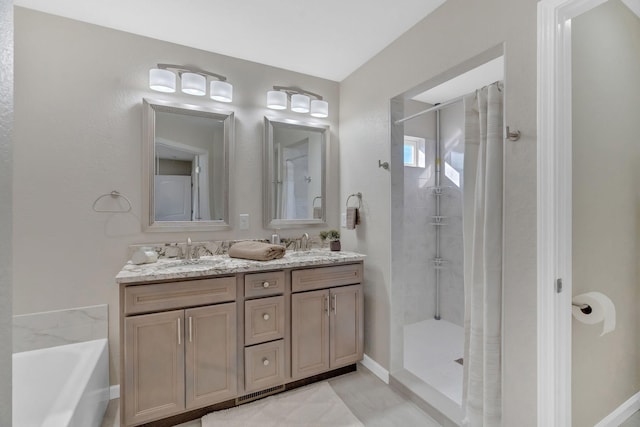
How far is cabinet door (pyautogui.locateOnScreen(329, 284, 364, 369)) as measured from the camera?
2246 mm

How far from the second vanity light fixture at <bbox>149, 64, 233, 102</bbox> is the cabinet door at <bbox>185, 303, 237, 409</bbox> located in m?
1.56

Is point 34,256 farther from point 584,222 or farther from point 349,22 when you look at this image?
point 584,222

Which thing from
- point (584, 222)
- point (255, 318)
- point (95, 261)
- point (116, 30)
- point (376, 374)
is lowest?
point (376, 374)

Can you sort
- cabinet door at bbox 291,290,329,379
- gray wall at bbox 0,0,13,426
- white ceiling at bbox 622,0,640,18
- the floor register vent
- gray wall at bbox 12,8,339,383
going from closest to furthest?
gray wall at bbox 0,0,13,426, white ceiling at bbox 622,0,640,18, gray wall at bbox 12,8,339,383, the floor register vent, cabinet door at bbox 291,290,329,379

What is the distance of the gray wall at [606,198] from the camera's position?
147 cm

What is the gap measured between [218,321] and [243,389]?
0.49m

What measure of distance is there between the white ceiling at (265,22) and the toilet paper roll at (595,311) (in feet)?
5.92

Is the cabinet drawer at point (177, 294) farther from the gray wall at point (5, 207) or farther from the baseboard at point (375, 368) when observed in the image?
the baseboard at point (375, 368)

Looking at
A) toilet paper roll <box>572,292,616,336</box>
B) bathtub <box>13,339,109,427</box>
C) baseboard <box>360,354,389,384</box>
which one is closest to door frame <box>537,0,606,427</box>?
toilet paper roll <box>572,292,616,336</box>

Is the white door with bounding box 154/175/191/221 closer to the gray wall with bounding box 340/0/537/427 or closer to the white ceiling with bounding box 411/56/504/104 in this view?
the gray wall with bounding box 340/0/537/427

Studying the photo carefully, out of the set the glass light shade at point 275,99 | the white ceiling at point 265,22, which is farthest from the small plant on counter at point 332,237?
the white ceiling at point 265,22

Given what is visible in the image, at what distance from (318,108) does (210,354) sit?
212 centimetres

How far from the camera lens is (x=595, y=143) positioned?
155 centimetres

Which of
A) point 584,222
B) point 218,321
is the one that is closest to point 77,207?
point 218,321
